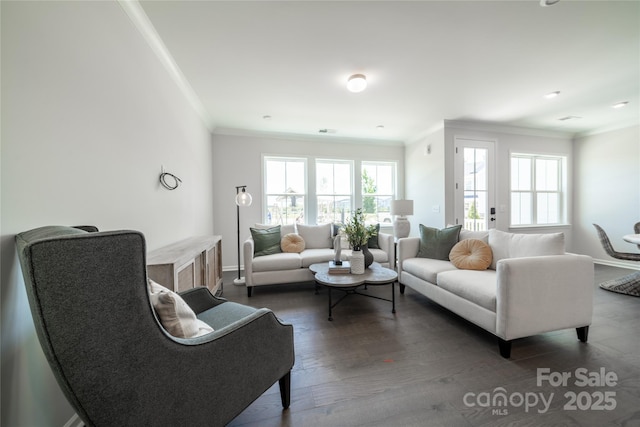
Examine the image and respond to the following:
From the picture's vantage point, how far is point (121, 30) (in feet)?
5.53

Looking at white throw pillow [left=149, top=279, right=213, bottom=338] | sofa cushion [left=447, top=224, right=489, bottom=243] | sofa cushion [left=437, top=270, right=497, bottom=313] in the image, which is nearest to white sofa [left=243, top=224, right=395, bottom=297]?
sofa cushion [left=447, top=224, right=489, bottom=243]

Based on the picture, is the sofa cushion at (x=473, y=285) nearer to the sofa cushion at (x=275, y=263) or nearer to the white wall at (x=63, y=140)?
the sofa cushion at (x=275, y=263)

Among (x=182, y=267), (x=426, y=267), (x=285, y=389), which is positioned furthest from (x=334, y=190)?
(x=285, y=389)

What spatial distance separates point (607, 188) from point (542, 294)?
4.68 m

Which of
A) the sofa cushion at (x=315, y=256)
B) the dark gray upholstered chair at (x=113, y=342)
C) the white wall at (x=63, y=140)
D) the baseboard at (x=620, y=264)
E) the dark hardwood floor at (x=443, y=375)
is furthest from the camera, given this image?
the baseboard at (x=620, y=264)

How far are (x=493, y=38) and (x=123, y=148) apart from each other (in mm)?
3082

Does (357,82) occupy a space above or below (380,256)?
above

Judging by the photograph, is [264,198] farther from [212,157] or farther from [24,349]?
[24,349]

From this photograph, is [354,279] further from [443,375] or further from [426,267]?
[443,375]

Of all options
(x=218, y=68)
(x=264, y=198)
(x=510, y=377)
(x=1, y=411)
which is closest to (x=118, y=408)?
(x=1, y=411)

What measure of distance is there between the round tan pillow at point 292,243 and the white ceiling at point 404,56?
189 centimetres

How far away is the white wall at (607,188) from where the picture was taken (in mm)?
4180

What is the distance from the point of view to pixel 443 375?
1.60 meters

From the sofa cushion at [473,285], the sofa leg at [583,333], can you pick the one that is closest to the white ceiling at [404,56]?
the sofa cushion at [473,285]
